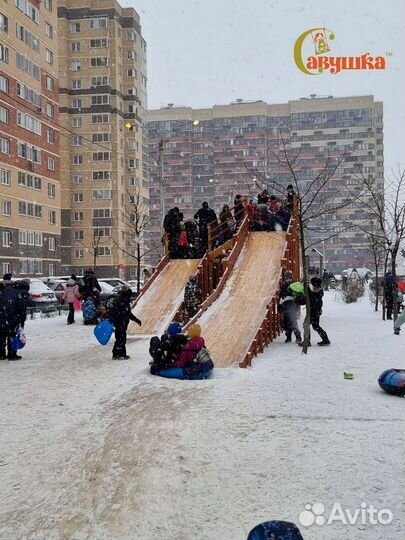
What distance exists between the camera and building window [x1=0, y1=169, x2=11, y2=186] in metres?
39.2

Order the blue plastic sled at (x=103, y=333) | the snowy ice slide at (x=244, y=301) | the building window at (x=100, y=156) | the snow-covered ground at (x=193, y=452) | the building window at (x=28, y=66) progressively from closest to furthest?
1. the snow-covered ground at (x=193, y=452)
2. the snowy ice slide at (x=244, y=301)
3. the blue plastic sled at (x=103, y=333)
4. the building window at (x=28, y=66)
5. the building window at (x=100, y=156)

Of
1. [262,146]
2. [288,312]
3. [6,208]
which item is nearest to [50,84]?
[6,208]

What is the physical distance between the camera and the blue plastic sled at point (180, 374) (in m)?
9.02

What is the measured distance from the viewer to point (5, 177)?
130 feet

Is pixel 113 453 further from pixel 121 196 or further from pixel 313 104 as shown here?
pixel 313 104

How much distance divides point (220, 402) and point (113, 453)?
201cm

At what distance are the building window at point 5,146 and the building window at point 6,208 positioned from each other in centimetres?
354

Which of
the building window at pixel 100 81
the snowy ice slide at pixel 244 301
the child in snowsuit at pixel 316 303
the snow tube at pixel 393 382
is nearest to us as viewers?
the snow tube at pixel 393 382

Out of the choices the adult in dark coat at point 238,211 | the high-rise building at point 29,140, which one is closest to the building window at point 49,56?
the high-rise building at point 29,140

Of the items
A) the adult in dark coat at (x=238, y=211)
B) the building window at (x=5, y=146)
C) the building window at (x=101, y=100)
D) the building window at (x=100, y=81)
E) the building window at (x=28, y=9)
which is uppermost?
the building window at (x=100, y=81)

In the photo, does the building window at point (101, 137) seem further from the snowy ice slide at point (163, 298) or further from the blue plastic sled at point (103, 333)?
the blue plastic sled at point (103, 333)

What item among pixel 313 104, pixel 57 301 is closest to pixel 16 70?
pixel 57 301

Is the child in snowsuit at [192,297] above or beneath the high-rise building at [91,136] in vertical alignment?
beneath

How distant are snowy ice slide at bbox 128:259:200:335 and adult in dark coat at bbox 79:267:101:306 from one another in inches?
84.5
